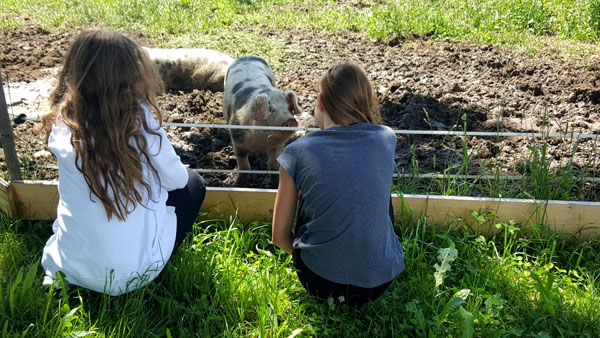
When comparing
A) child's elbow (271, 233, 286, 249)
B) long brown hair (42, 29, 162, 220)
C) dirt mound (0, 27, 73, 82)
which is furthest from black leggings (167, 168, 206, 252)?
dirt mound (0, 27, 73, 82)

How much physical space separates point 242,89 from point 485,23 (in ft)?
13.9

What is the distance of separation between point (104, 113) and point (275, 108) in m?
2.01

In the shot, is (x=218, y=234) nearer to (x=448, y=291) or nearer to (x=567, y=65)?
(x=448, y=291)

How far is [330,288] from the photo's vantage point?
265 centimetres

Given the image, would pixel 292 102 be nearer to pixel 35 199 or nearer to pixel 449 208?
pixel 449 208

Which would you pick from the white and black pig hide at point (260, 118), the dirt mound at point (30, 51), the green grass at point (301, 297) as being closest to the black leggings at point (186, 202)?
the green grass at point (301, 297)

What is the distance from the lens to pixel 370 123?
2.63m

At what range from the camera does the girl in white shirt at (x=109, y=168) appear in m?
2.42

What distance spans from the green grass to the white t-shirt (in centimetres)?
11

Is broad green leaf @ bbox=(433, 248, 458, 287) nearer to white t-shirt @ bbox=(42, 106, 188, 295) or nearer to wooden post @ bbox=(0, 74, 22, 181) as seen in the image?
white t-shirt @ bbox=(42, 106, 188, 295)

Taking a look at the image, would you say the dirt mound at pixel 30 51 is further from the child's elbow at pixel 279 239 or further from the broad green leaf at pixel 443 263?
the broad green leaf at pixel 443 263

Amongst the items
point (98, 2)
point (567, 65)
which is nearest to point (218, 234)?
point (567, 65)

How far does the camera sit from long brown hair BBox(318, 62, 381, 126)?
8.20 ft

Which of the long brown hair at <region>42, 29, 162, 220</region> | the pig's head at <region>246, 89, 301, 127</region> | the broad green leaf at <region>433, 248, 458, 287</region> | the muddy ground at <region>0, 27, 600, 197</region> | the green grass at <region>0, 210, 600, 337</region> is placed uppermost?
the long brown hair at <region>42, 29, 162, 220</region>
